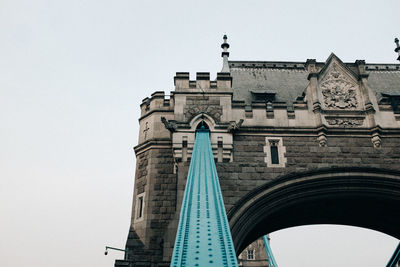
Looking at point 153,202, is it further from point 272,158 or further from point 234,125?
point 272,158

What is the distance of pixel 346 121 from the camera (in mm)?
11953

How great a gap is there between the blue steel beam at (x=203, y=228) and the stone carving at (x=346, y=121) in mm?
5003

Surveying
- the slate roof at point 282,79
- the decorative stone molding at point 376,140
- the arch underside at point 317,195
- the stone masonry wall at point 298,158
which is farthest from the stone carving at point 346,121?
the slate roof at point 282,79

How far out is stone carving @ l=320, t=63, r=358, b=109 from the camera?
485 inches

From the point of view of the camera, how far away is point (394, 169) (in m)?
11.0

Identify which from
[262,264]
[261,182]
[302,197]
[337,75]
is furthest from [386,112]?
[262,264]

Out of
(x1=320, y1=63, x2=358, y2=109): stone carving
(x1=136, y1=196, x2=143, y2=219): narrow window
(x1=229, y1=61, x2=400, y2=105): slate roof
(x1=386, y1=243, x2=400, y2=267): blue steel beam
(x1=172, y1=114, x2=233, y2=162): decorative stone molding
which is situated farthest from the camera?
(x1=229, y1=61, x2=400, y2=105): slate roof

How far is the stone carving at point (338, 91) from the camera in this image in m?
12.3

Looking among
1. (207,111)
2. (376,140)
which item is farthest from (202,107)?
(376,140)

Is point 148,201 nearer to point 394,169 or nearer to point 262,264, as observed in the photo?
point 394,169

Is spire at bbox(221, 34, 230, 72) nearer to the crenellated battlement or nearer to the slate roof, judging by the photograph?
the slate roof

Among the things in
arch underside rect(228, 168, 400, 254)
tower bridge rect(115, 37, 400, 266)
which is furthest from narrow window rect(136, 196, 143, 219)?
arch underside rect(228, 168, 400, 254)

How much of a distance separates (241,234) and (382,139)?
5.19 metres

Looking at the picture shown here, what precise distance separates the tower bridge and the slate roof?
281 cm
